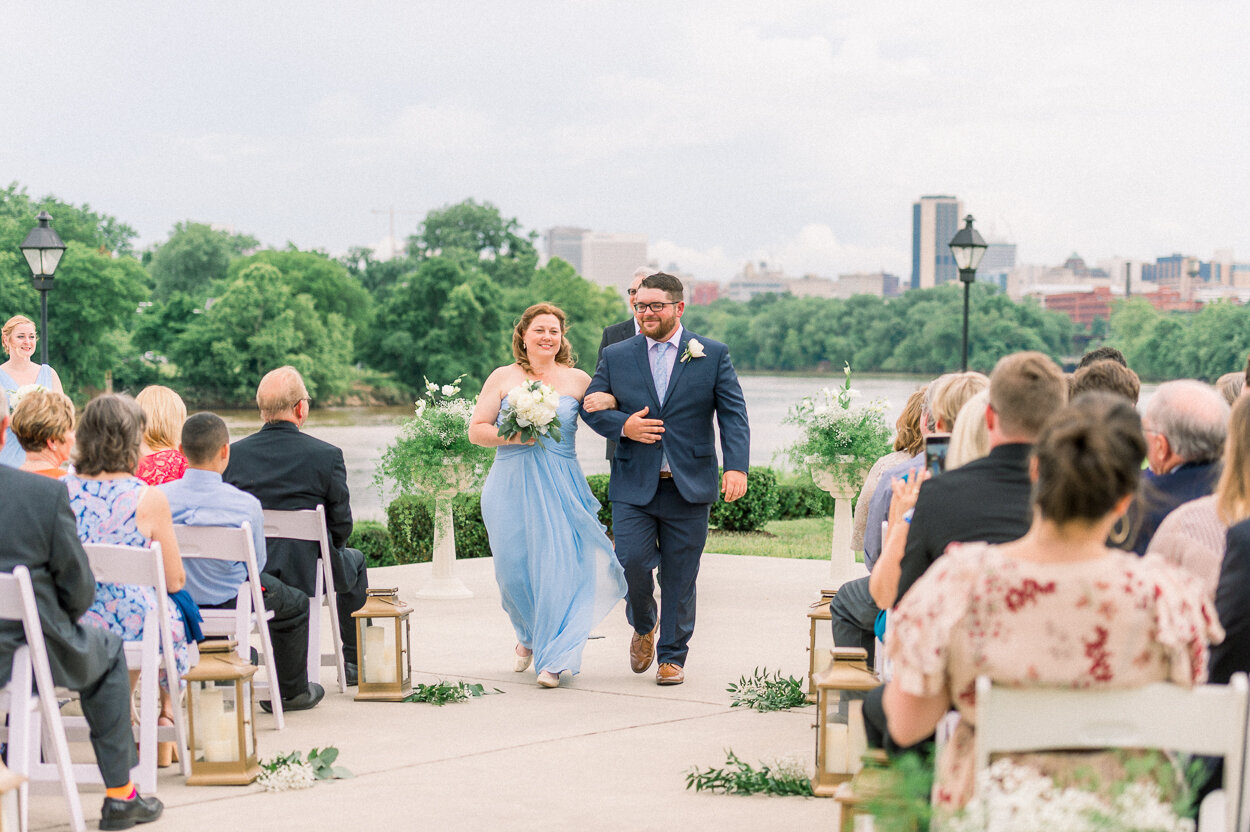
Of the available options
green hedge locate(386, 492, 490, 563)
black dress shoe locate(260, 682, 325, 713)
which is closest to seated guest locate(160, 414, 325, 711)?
black dress shoe locate(260, 682, 325, 713)

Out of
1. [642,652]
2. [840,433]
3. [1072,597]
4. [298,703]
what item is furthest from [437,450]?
[1072,597]

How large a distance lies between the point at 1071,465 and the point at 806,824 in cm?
223

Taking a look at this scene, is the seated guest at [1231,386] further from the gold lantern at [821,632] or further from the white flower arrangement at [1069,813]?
the white flower arrangement at [1069,813]

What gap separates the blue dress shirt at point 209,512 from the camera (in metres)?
5.15

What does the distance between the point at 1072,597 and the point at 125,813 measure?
10.2 feet

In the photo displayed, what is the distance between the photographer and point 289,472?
5.89 metres

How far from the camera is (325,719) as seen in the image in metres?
5.70

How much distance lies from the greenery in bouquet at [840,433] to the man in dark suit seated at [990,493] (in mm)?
6496

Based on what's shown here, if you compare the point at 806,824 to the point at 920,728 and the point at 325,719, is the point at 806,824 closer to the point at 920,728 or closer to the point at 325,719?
the point at 920,728

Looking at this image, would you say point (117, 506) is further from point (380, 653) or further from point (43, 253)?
point (43, 253)

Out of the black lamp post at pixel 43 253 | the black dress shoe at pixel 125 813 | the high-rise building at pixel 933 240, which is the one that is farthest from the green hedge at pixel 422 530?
the high-rise building at pixel 933 240

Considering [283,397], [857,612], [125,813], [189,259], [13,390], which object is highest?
[189,259]

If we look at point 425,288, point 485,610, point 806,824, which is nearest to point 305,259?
point 425,288

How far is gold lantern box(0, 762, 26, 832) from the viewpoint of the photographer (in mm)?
2668
